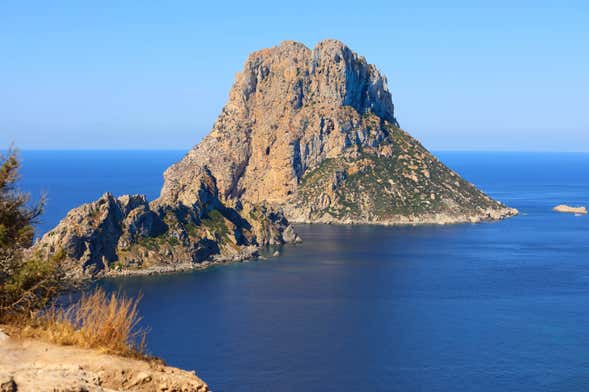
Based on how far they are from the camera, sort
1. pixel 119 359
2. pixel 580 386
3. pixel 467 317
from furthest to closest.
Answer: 1. pixel 467 317
2. pixel 580 386
3. pixel 119 359

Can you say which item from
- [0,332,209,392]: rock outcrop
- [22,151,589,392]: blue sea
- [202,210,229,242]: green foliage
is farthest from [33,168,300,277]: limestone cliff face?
[0,332,209,392]: rock outcrop

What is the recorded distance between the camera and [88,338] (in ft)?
58.5

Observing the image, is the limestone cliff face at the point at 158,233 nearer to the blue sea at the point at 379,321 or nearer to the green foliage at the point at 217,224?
the green foliage at the point at 217,224

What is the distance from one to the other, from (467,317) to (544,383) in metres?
34.6

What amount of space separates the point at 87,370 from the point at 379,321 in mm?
100907

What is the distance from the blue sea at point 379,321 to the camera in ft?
277

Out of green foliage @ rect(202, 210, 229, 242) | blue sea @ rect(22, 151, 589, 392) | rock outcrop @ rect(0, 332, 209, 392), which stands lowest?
blue sea @ rect(22, 151, 589, 392)

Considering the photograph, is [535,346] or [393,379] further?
[535,346]

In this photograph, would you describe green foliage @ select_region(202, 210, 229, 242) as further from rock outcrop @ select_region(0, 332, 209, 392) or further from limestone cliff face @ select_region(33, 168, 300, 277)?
rock outcrop @ select_region(0, 332, 209, 392)

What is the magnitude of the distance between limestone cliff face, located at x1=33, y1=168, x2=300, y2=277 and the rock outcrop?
115 m

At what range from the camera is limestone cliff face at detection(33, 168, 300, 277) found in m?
145

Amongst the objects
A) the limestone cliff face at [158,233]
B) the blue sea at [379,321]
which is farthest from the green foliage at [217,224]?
the blue sea at [379,321]

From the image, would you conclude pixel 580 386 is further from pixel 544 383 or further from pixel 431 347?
pixel 431 347

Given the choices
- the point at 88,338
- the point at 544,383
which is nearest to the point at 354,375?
the point at 544,383
